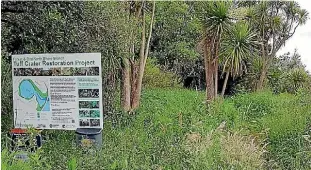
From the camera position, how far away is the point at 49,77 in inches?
249

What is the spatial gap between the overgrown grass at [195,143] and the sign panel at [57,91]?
0.36m

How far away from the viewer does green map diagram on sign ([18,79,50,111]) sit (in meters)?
6.29

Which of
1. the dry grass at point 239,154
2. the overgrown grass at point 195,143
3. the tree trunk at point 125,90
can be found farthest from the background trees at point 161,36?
the dry grass at point 239,154

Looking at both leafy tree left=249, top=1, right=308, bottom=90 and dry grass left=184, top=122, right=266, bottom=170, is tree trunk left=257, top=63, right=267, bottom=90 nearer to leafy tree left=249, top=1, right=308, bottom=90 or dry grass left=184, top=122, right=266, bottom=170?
leafy tree left=249, top=1, right=308, bottom=90

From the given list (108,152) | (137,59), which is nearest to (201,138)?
(108,152)

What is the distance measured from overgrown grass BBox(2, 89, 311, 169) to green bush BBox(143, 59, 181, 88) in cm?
510

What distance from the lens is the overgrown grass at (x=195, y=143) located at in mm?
5051

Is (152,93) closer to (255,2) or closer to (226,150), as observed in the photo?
(255,2)

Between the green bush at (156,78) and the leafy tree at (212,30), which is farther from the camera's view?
the green bush at (156,78)

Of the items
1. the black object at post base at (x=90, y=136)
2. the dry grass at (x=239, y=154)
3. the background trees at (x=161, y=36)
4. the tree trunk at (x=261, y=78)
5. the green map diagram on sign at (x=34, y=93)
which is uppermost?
the background trees at (x=161, y=36)

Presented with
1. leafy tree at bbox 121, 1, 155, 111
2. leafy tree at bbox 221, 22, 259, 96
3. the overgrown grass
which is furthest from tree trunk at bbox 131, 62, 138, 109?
leafy tree at bbox 221, 22, 259, 96

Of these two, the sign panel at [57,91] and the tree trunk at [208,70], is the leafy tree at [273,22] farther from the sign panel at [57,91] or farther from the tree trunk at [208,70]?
the sign panel at [57,91]

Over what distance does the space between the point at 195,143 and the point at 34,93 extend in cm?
223

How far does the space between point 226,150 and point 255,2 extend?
12185 millimetres
